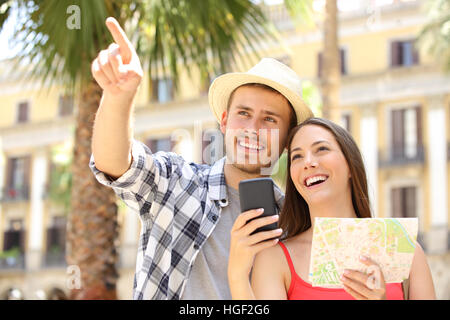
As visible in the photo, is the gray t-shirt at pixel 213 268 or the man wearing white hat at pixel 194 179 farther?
the gray t-shirt at pixel 213 268

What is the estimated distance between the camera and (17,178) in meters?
25.8

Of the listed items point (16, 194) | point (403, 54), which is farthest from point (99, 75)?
point (16, 194)

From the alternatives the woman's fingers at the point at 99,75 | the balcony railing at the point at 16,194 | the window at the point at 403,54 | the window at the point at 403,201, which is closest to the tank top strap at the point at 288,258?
the woman's fingers at the point at 99,75

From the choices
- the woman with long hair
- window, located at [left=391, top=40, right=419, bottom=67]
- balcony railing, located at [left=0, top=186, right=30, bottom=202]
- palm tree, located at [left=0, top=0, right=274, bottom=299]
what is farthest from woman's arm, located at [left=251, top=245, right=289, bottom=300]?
balcony railing, located at [left=0, top=186, right=30, bottom=202]

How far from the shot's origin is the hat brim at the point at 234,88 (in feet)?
7.16

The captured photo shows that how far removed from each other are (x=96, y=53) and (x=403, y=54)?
1716 centimetres

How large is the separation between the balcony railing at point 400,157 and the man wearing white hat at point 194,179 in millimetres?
17828

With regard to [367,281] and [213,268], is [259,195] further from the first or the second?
[213,268]

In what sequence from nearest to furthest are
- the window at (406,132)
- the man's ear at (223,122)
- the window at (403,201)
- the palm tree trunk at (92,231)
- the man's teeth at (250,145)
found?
the man's teeth at (250,145), the man's ear at (223,122), the palm tree trunk at (92,231), the window at (406,132), the window at (403,201)

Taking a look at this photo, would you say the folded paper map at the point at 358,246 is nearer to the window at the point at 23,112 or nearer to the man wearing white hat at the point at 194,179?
the man wearing white hat at the point at 194,179

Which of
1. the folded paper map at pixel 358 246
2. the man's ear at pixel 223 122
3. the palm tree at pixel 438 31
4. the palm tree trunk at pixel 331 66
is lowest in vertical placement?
the folded paper map at pixel 358 246

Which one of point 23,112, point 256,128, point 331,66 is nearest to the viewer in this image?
point 256,128

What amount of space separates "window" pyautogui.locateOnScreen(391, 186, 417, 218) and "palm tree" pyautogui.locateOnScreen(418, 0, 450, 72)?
24.9 ft

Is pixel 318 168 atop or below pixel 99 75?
below
